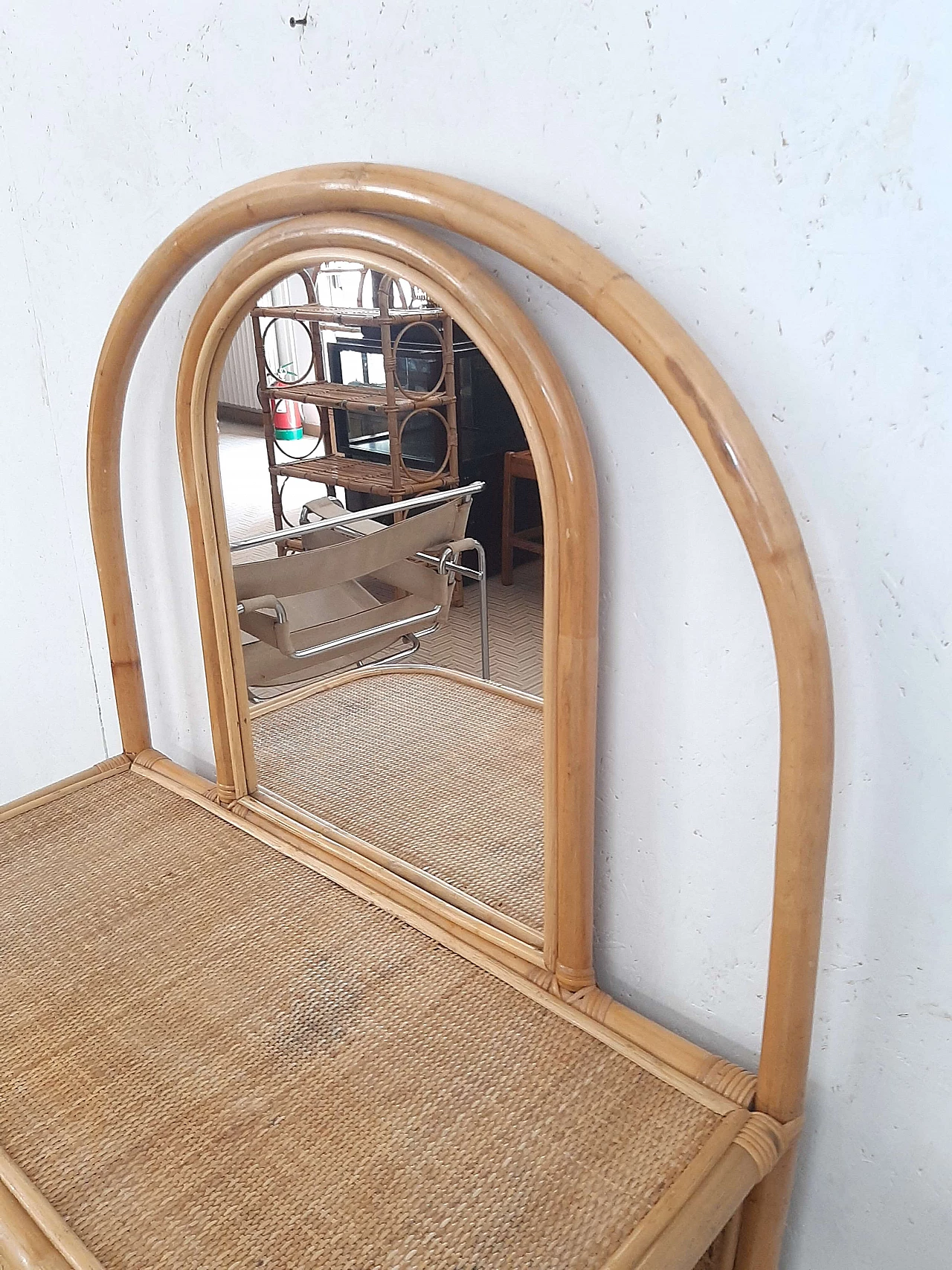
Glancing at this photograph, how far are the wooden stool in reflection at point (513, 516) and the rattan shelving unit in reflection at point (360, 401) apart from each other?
0.22ft

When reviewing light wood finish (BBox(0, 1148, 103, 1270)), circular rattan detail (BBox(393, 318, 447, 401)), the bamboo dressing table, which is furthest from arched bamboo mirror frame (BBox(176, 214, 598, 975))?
light wood finish (BBox(0, 1148, 103, 1270))

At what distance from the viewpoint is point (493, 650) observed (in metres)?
1.00

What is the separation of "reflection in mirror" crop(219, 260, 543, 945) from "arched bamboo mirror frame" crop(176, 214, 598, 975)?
1.2 inches

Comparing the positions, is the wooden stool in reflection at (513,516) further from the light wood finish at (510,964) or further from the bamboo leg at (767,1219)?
the bamboo leg at (767,1219)

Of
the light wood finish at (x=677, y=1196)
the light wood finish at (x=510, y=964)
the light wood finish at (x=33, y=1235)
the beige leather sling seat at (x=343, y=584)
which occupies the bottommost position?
the light wood finish at (x=33, y=1235)

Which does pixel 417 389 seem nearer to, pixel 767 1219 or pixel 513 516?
pixel 513 516

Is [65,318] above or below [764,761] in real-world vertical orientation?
above

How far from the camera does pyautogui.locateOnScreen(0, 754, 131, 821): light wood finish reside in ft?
3.16

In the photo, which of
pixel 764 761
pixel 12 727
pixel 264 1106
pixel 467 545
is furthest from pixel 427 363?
pixel 12 727

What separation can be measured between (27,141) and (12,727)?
77cm

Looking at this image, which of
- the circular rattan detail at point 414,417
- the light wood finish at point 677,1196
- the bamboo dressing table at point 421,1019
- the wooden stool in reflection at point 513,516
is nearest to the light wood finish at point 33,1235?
the bamboo dressing table at point 421,1019

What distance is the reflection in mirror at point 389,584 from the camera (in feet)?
2.64

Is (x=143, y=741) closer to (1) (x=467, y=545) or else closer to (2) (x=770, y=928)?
(1) (x=467, y=545)

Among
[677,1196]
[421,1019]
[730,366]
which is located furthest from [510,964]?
[730,366]
